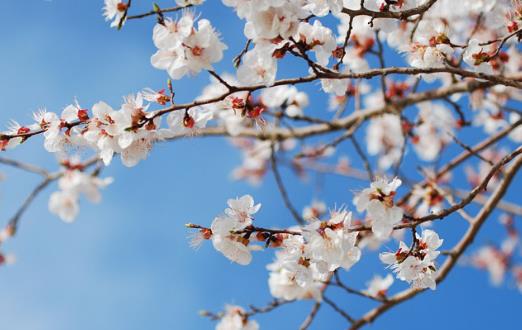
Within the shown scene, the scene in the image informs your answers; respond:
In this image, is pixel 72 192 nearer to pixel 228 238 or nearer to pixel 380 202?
pixel 228 238

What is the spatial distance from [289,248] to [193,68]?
646 mm

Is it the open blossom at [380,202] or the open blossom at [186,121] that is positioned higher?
the open blossom at [186,121]

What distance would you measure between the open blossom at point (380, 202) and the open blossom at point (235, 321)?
1419 mm

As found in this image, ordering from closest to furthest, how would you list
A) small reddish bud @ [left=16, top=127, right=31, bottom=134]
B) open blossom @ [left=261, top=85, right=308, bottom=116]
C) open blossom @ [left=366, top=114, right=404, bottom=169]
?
small reddish bud @ [left=16, top=127, right=31, bottom=134] < open blossom @ [left=261, top=85, right=308, bottom=116] < open blossom @ [left=366, top=114, right=404, bottom=169]

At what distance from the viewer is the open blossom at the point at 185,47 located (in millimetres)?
1748

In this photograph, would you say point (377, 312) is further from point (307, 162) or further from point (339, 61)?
point (307, 162)

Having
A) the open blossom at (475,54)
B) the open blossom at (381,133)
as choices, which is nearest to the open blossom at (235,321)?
the open blossom at (475,54)

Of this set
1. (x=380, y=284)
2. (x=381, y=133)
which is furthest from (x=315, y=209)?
(x=381, y=133)

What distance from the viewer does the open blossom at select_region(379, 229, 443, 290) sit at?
1954 millimetres

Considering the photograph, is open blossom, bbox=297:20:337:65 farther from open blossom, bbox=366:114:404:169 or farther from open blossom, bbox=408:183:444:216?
open blossom, bbox=366:114:404:169

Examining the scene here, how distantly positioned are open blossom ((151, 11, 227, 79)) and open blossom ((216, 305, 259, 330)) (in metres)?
1.65

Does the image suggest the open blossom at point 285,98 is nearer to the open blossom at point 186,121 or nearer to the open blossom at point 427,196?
the open blossom at point 427,196

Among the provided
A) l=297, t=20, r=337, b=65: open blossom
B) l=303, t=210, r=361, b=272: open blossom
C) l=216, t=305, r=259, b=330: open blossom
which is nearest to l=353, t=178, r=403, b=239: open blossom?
l=303, t=210, r=361, b=272: open blossom

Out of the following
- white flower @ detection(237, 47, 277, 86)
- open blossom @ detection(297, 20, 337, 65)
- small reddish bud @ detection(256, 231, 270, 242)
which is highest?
open blossom @ detection(297, 20, 337, 65)
